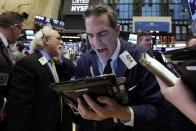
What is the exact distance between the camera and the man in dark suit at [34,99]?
11.2ft

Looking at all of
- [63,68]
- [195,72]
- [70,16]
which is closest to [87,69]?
[195,72]

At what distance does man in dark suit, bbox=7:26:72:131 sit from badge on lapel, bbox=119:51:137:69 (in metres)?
1.57

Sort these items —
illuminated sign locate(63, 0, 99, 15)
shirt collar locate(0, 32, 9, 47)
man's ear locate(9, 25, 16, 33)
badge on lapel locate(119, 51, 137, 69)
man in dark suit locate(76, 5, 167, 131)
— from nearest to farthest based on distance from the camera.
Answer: man in dark suit locate(76, 5, 167, 131)
badge on lapel locate(119, 51, 137, 69)
shirt collar locate(0, 32, 9, 47)
man's ear locate(9, 25, 16, 33)
illuminated sign locate(63, 0, 99, 15)

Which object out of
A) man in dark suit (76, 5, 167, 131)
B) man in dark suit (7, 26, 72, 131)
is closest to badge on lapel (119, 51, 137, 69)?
man in dark suit (76, 5, 167, 131)

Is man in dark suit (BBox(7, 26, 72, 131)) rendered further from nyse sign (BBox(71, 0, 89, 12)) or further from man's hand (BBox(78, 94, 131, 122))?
nyse sign (BBox(71, 0, 89, 12))

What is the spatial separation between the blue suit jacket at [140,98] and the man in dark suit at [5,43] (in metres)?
1.60

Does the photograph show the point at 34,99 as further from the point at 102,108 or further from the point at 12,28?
the point at 102,108

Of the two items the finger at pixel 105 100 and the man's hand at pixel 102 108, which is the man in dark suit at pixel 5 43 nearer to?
the man's hand at pixel 102 108

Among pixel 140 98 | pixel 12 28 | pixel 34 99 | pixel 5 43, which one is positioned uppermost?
pixel 12 28

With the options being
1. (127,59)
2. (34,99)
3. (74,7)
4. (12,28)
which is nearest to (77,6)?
(74,7)

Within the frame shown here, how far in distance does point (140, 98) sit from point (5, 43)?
7.53 feet

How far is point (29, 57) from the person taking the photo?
3656 mm

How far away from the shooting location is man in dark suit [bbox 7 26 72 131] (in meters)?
3.42

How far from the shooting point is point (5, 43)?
12.8 feet
